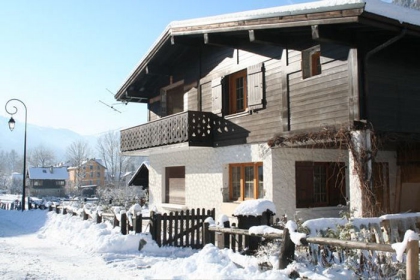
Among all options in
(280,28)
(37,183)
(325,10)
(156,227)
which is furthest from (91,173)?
(325,10)

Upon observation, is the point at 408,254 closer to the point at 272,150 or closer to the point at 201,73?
the point at 272,150

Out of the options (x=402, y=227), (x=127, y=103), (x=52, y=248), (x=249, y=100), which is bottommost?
(x=52, y=248)

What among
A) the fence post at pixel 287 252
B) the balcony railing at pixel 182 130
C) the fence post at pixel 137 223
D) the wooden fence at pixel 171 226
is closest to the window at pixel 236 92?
the balcony railing at pixel 182 130

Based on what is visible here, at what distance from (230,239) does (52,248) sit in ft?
17.0

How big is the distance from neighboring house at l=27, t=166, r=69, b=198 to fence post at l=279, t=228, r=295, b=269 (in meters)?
72.7

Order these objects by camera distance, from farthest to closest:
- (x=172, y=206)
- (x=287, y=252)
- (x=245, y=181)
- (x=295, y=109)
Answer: (x=172, y=206)
(x=245, y=181)
(x=295, y=109)
(x=287, y=252)

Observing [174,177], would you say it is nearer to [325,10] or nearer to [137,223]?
[137,223]

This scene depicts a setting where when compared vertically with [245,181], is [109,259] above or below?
below

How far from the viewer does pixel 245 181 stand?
1382cm

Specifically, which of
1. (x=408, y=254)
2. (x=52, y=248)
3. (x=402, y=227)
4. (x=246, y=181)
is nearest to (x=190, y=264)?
(x=408, y=254)

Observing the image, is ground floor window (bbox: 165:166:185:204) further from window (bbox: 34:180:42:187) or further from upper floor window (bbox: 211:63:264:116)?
window (bbox: 34:180:42:187)

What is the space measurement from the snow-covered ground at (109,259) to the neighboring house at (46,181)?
64.6m

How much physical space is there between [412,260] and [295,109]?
699cm

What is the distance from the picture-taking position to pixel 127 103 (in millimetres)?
20891
